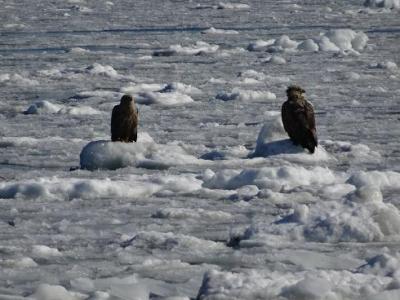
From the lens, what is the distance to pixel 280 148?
34.1 feet

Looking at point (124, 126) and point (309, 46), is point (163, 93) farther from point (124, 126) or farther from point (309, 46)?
point (309, 46)

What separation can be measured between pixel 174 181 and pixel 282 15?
24.5 metres

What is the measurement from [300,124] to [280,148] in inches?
17.8

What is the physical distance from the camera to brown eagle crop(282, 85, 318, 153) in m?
10.0

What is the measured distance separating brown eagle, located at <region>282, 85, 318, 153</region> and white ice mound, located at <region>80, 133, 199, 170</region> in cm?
91

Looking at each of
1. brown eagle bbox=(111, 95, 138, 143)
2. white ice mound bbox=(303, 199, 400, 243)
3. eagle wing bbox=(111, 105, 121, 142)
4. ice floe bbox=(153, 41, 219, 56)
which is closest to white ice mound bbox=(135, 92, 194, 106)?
brown eagle bbox=(111, 95, 138, 143)

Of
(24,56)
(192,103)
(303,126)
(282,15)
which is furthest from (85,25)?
(303,126)

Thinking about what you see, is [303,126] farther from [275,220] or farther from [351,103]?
[351,103]

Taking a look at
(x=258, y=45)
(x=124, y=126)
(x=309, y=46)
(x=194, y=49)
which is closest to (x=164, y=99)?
(x=124, y=126)

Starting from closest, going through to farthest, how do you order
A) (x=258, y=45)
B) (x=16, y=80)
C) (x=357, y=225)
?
(x=357, y=225) → (x=16, y=80) → (x=258, y=45)

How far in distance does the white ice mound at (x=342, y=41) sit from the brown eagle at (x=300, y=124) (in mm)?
12495

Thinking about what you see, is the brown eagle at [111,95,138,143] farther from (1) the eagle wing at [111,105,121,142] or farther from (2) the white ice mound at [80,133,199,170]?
(2) the white ice mound at [80,133,199,170]

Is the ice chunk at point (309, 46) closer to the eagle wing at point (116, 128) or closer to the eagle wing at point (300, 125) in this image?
the eagle wing at point (300, 125)

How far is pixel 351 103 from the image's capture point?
1481 cm
